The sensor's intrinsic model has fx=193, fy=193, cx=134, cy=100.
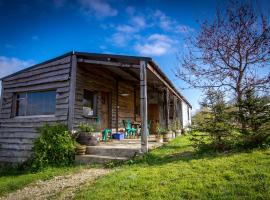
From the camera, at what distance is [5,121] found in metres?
9.11

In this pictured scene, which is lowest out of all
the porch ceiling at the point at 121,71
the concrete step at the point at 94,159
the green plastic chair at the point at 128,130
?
the concrete step at the point at 94,159

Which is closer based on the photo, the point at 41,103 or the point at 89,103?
the point at 41,103

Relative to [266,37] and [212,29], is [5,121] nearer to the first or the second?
[212,29]

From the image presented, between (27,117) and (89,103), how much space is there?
109 inches

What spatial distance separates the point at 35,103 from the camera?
28.5ft

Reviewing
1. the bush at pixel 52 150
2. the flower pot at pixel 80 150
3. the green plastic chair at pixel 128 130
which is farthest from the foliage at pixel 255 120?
the green plastic chair at pixel 128 130

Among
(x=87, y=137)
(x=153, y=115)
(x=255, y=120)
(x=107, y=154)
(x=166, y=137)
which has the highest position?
(x=153, y=115)

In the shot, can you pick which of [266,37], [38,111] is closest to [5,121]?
[38,111]

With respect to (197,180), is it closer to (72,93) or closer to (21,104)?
(72,93)

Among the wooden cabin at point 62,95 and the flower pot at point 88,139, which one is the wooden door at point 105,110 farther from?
the flower pot at point 88,139

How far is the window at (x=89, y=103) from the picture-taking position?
8.88 meters

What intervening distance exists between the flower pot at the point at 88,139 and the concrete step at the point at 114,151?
0.76ft

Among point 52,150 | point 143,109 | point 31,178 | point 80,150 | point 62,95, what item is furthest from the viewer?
point 62,95

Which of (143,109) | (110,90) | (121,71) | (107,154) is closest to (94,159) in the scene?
(107,154)
